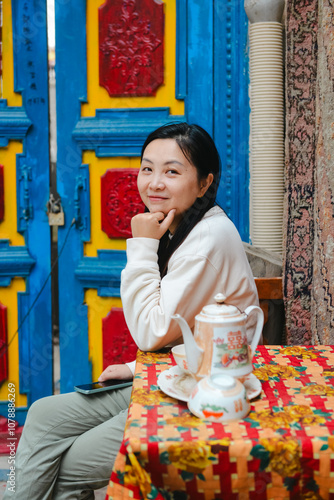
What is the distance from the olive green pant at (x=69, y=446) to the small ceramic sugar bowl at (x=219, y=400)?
428 millimetres

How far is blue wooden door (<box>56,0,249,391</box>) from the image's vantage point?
95.0 inches

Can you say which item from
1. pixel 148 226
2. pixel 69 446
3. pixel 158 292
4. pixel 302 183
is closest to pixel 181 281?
pixel 158 292

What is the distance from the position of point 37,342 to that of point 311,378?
5.90ft

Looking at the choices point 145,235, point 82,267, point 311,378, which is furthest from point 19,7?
point 311,378

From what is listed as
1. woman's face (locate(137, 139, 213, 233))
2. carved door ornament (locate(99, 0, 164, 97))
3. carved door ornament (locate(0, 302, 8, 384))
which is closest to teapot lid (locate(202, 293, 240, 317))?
woman's face (locate(137, 139, 213, 233))

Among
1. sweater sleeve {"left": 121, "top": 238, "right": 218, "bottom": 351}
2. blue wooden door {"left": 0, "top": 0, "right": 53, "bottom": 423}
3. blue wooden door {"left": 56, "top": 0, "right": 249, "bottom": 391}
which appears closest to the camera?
sweater sleeve {"left": 121, "top": 238, "right": 218, "bottom": 351}

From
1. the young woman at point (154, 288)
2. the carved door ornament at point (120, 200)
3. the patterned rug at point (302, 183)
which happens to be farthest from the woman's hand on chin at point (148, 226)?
the carved door ornament at point (120, 200)

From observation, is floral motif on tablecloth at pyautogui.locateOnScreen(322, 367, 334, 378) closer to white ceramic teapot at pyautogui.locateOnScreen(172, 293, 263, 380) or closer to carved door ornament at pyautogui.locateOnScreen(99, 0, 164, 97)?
white ceramic teapot at pyautogui.locateOnScreen(172, 293, 263, 380)

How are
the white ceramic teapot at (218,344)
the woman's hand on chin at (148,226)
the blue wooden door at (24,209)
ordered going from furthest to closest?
the blue wooden door at (24,209) < the woman's hand on chin at (148,226) < the white ceramic teapot at (218,344)

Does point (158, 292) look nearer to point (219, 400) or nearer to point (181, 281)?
point (181, 281)

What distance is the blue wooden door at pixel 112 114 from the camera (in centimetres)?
241

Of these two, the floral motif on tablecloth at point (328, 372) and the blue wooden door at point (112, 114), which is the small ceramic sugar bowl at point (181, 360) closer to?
the floral motif on tablecloth at point (328, 372)

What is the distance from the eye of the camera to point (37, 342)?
2.63 m

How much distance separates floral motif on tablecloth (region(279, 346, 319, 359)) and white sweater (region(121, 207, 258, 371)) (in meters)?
0.12
